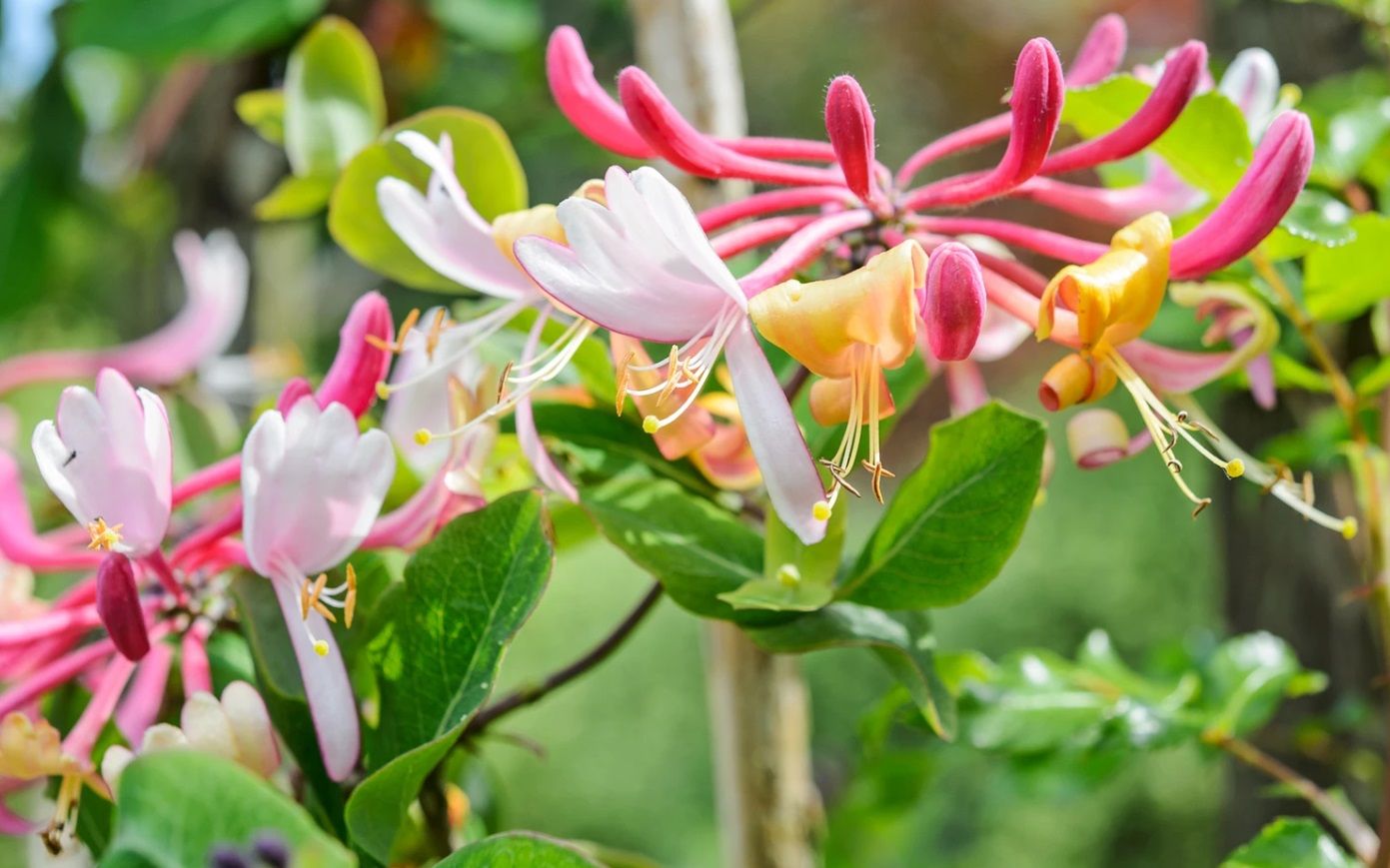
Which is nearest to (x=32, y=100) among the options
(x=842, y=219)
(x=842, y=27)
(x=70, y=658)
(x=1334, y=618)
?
(x=70, y=658)

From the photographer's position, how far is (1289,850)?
1.54ft

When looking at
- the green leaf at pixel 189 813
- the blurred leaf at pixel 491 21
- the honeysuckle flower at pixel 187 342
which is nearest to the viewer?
the green leaf at pixel 189 813

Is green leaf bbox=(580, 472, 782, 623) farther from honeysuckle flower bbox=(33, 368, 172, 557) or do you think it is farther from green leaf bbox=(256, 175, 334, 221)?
green leaf bbox=(256, 175, 334, 221)

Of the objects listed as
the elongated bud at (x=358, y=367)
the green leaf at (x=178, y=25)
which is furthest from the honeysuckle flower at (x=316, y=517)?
the green leaf at (x=178, y=25)

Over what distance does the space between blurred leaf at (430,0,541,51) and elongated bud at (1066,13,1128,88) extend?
87 cm

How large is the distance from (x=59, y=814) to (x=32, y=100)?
3.85ft

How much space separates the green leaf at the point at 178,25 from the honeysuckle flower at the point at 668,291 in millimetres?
761

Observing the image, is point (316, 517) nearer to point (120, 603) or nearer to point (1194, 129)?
point (120, 603)

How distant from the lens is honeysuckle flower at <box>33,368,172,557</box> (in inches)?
14.6

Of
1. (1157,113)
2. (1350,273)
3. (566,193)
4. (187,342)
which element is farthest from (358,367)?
(566,193)

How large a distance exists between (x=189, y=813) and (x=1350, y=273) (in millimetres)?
450

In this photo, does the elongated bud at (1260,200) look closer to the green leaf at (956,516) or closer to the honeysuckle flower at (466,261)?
the green leaf at (956,516)

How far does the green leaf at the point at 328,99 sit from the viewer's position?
0.68 metres

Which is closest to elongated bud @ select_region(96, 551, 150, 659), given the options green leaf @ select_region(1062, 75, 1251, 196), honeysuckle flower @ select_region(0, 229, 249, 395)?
green leaf @ select_region(1062, 75, 1251, 196)
